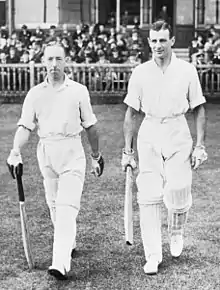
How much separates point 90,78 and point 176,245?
575 inches

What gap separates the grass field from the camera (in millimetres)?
6469

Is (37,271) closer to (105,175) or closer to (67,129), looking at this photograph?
(67,129)

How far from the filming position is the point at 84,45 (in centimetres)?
2375

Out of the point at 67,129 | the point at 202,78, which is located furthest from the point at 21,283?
the point at 202,78

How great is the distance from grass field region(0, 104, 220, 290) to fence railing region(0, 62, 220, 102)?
9.38m

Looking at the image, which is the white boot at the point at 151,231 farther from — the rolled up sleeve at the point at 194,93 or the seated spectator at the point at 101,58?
the seated spectator at the point at 101,58

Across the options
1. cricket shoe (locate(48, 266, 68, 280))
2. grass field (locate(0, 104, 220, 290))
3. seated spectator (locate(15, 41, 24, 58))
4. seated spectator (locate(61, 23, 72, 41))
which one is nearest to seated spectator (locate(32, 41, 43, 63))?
seated spectator (locate(15, 41, 24, 58))

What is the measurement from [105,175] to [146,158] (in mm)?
4463

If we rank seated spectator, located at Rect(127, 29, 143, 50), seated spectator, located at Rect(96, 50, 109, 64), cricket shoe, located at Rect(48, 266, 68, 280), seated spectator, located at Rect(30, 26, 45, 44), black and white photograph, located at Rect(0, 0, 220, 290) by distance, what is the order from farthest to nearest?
seated spectator, located at Rect(30, 26, 45, 44) → seated spectator, located at Rect(127, 29, 143, 50) → seated spectator, located at Rect(96, 50, 109, 64) → black and white photograph, located at Rect(0, 0, 220, 290) → cricket shoe, located at Rect(48, 266, 68, 280)

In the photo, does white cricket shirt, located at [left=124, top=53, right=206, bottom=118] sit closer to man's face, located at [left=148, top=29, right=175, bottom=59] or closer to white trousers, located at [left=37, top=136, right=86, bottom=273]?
man's face, located at [left=148, top=29, right=175, bottom=59]

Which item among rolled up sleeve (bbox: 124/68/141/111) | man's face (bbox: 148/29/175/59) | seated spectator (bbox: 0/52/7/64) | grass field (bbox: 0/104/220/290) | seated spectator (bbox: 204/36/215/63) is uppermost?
man's face (bbox: 148/29/175/59)

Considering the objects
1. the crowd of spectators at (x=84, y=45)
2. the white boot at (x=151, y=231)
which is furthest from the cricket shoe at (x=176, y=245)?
the crowd of spectators at (x=84, y=45)

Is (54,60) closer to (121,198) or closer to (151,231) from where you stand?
(151,231)

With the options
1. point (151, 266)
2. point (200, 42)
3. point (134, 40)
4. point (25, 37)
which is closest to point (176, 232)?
point (151, 266)
